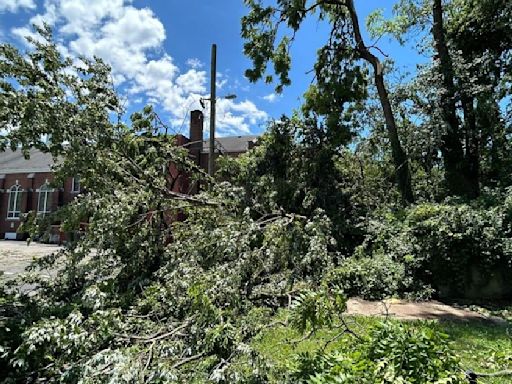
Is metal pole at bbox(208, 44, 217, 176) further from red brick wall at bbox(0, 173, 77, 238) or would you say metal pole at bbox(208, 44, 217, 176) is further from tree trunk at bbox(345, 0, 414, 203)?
red brick wall at bbox(0, 173, 77, 238)

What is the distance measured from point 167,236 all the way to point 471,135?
918cm

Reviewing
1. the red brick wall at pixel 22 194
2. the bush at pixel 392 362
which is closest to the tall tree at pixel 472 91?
the bush at pixel 392 362

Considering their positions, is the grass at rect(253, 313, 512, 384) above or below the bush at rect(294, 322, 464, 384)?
below

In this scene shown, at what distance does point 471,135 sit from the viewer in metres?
11.2

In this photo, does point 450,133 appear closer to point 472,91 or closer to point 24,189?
point 472,91

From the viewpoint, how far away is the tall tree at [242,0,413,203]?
36.4 feet

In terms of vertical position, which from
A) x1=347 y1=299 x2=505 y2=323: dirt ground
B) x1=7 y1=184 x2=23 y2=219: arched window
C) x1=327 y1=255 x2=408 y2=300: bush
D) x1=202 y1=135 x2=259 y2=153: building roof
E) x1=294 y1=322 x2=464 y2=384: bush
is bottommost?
x1=347 y1=299 x2=505 y2=323: dirt ground

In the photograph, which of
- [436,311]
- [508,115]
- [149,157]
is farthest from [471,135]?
[149,157]

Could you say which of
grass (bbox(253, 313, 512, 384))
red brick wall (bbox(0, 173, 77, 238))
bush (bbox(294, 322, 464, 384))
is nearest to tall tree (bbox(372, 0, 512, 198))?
grass (bbox(253, 313, 512, 384))

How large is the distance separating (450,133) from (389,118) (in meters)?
1.60

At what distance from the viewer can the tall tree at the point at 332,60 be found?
1111cm

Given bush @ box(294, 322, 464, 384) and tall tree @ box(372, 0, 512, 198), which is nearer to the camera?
bush @ box(294, 322, 464, 384)

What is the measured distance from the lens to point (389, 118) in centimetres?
1123

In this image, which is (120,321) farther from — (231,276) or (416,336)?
(416,336)
